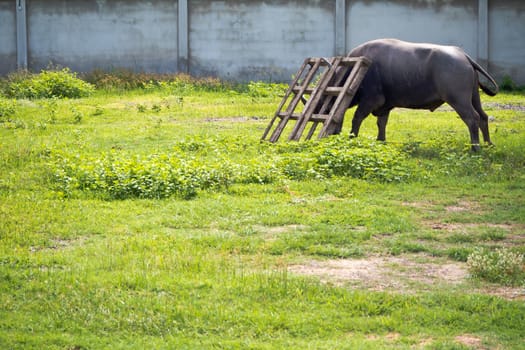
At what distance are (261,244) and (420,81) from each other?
22.3 ft

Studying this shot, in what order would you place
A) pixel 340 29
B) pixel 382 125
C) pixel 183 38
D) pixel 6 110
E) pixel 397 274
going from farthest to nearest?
pixel 183 38 < pixel 340 29 < pixel 6 110 < pixel 382 125 < pixel 397 274

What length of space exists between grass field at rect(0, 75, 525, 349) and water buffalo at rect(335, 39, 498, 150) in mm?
655

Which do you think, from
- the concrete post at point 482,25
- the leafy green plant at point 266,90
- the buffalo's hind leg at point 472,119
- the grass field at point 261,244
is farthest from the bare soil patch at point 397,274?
the concrete post at point 482,25

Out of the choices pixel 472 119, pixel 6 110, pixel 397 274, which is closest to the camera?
pixel 397 274

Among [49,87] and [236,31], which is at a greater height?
[236,31]

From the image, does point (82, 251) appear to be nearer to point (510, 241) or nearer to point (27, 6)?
point (510, 241)

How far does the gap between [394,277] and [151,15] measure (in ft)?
66.4

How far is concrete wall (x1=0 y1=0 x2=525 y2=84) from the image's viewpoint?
25828mm

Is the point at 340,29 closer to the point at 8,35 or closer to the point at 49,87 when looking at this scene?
the point at 49,87

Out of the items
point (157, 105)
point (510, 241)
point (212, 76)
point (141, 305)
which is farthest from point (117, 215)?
point (212, 76)

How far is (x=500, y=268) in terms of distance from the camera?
705cm

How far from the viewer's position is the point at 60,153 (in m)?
12.7

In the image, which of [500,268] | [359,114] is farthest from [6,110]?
[500,268]

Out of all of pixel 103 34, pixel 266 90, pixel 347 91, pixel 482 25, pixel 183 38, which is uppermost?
pixel 482 25
